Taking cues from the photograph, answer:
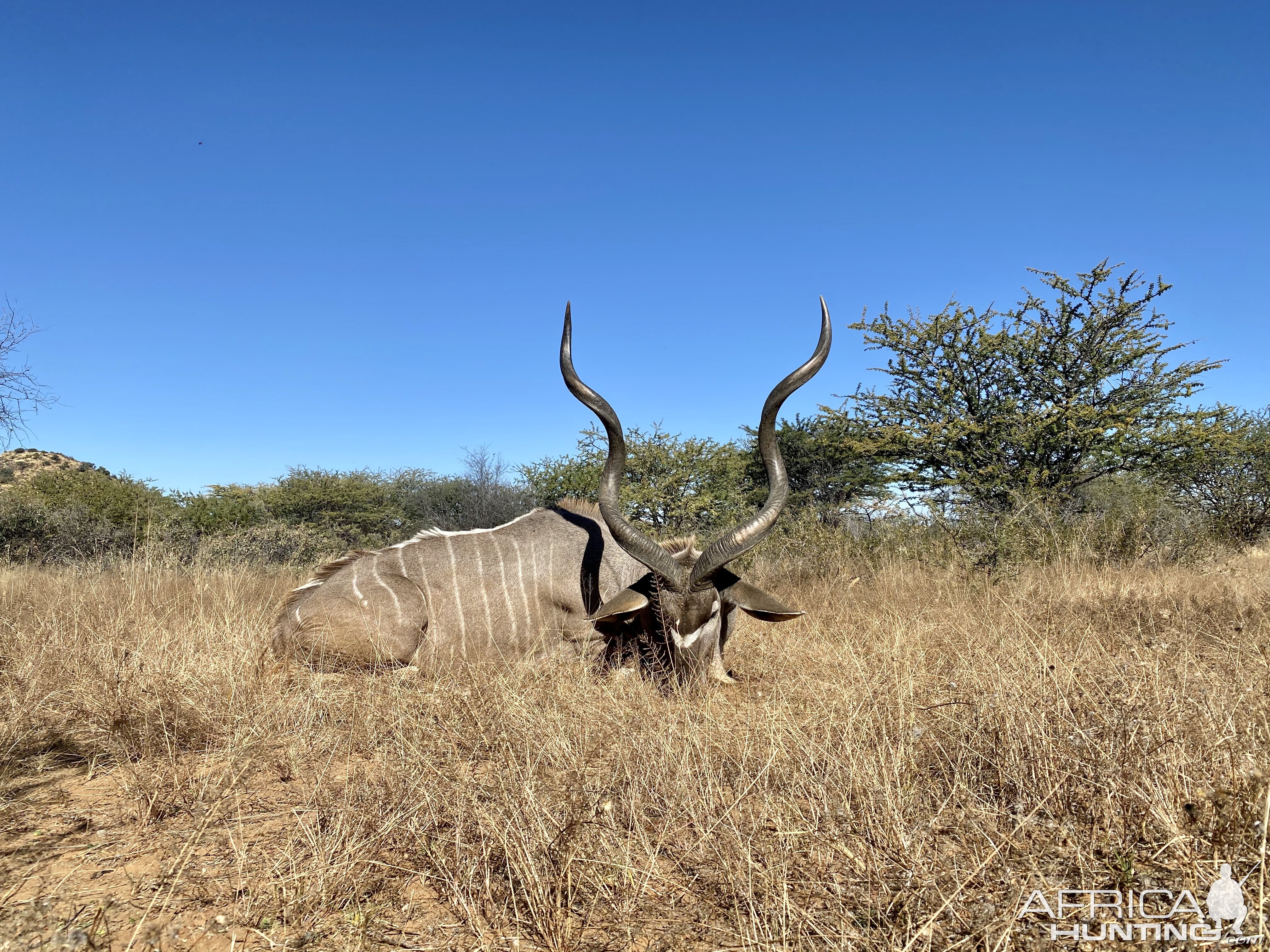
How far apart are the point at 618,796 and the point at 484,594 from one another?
2883 millimetres

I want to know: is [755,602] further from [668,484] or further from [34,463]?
[34,463]

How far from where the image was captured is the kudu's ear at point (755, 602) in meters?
4.66

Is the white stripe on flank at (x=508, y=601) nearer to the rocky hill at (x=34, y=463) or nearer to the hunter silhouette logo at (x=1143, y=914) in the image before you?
the hunter silhouette logo at (x=1143, y=914)

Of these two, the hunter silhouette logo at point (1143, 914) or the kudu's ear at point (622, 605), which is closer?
the hunter silhouette logo at point (1143, 914)

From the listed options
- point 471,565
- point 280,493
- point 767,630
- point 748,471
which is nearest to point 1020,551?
point 767,630

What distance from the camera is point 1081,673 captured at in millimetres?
3299

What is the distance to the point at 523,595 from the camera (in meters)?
5.31

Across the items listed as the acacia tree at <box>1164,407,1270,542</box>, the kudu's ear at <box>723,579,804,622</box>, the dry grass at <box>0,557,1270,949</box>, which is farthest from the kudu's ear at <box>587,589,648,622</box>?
the acacia tree at <box>1164,407,1270,542</box>

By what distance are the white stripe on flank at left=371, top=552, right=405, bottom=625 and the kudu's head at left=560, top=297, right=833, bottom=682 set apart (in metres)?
1.34

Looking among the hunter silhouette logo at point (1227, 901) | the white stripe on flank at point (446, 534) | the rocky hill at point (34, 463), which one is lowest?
the hunter silhouette logo at point (1227, 901)

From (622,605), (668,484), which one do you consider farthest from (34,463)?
(622,605)

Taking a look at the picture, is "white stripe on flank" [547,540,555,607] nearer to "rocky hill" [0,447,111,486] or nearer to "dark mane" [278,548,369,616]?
"dark mane" [278,548,369,616]

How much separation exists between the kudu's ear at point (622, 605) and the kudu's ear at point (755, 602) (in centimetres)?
54

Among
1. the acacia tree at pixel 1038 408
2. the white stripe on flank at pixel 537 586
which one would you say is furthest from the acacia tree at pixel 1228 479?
the white stripe on flank at pixel 537 586
